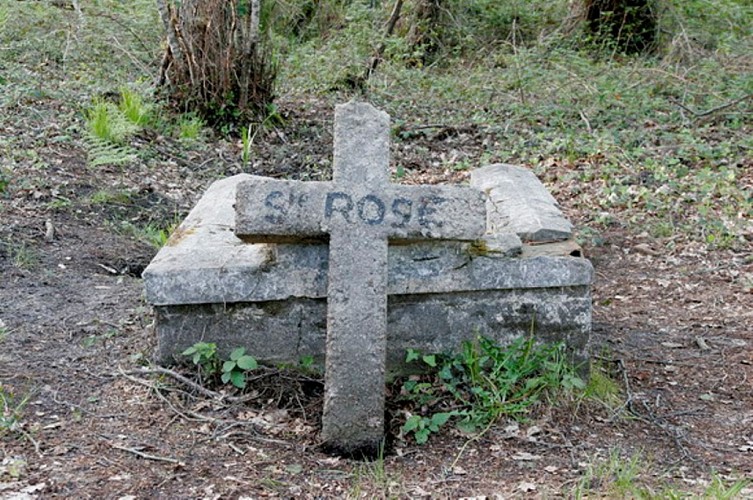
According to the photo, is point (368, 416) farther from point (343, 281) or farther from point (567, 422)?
point (567, 422)

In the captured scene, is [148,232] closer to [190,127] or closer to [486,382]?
[190,127]

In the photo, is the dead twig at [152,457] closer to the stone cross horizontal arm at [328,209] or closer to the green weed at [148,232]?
the stone cross horizontal arm at [328,209]

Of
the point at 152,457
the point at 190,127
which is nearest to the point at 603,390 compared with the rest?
A: the point at 152,457

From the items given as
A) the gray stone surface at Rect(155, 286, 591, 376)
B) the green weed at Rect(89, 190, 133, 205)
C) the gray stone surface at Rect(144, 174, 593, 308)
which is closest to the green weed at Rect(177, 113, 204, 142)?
the green weed at Rect(89, 190, 133, 205)

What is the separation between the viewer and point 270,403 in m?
3.66

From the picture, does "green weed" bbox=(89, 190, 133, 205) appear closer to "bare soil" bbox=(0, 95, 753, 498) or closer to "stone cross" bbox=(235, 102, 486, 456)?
"bare soil" bbox=(0, 95, 753, 498)

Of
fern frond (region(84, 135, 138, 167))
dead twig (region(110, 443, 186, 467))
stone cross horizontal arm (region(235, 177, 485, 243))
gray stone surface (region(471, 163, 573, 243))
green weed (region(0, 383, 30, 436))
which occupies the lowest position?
dead twig (region(110, 443, 186, 467))

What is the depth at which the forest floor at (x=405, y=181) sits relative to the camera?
3.22 m

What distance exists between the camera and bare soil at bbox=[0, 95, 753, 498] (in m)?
3.14

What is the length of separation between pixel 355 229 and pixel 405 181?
4.26 meters

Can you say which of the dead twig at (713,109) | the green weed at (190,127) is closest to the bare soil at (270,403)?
the green weed at (190,127)

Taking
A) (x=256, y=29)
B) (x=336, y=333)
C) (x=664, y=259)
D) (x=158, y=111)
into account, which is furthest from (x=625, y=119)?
(x=336, y=333)

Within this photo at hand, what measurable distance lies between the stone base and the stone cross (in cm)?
22

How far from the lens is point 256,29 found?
26.6 feet
